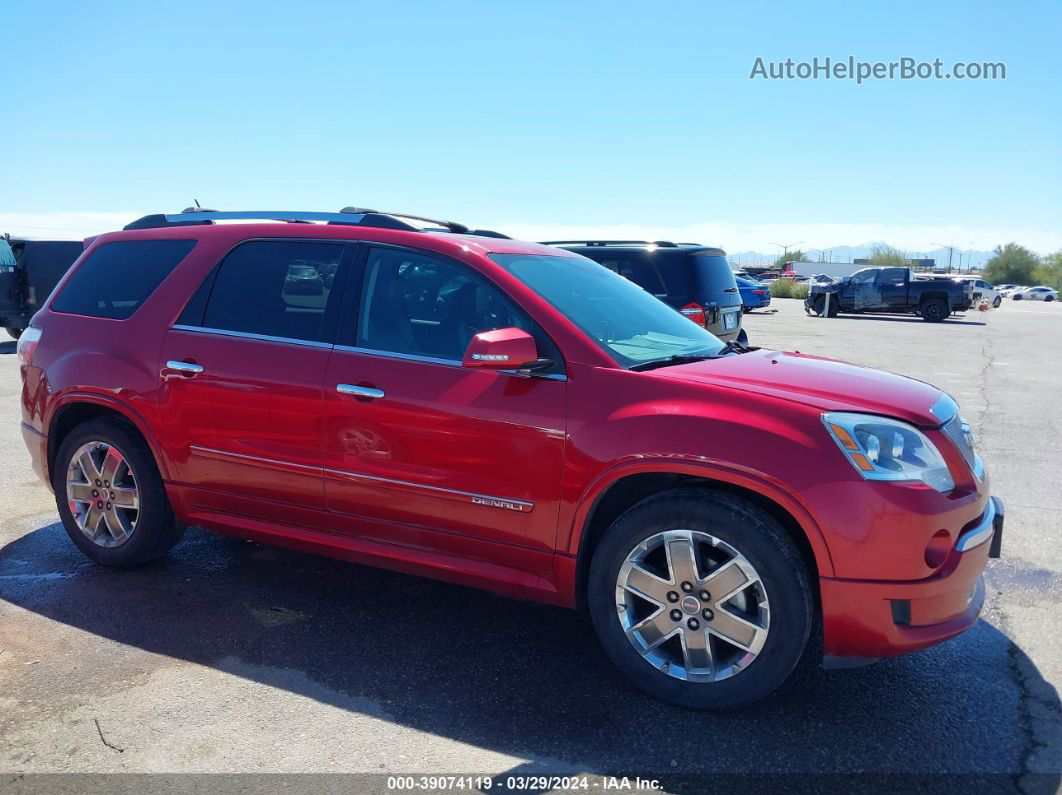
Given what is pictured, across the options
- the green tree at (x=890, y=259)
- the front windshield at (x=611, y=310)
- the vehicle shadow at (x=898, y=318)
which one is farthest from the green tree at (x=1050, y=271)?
the front windshield at (x=611, y=310)

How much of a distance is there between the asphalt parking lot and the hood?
1154 millimetres

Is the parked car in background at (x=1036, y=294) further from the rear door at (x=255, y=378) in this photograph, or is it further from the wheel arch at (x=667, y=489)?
the rear door at (x=255, y=378)

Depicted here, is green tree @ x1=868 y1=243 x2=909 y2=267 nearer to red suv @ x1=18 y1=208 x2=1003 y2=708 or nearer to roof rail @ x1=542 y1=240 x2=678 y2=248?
roof rail @ x1=542 y1=240 x2=678 y2=248

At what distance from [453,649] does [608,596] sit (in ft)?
2.68

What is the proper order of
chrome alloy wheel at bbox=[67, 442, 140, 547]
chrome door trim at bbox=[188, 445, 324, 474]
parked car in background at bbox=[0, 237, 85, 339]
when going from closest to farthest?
chrome door trim at bbox=[188, 445, 324, 474]
chrome alloy wheel at bbox=[67, 442, 140, 547]
parked car in background at bbox=[0, 237, 85, 339]

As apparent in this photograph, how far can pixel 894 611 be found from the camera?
118 inches

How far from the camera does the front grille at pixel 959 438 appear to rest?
10.8 feet

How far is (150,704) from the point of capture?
10.7ft

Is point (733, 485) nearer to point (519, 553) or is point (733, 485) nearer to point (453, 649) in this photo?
point (519, 553)

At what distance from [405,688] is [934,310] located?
29.6 metres

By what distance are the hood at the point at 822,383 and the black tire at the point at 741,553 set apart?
454mm

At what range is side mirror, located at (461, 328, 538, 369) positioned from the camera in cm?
333

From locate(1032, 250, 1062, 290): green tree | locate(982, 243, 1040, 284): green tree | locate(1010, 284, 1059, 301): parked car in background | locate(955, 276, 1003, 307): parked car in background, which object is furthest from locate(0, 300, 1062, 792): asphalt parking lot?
locate(982, 243, 1040, 284): green tree

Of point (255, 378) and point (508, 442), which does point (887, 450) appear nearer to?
point (508, 442)
